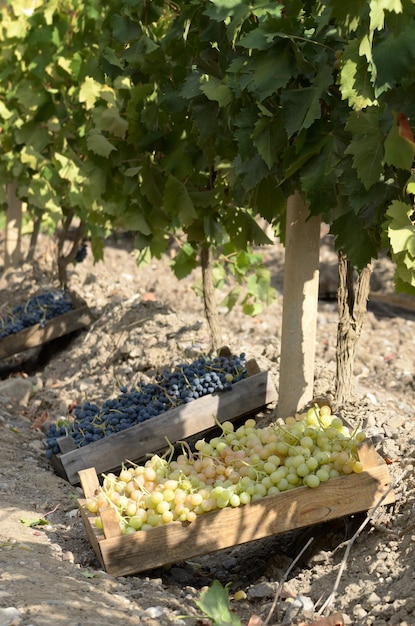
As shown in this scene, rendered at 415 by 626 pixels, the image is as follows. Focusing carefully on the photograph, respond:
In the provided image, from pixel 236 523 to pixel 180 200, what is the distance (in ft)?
6.20

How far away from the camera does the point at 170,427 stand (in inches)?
178

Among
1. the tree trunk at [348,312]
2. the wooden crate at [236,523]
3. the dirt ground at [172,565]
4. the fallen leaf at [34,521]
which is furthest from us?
the tree trunk at [348,312]

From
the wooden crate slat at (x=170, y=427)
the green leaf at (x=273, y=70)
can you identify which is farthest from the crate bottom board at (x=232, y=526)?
the green leaf at (x=273, y=70)

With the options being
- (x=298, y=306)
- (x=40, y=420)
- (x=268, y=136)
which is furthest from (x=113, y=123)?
(x=40, y=420)

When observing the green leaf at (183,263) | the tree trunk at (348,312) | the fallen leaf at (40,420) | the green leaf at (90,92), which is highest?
the green leaf at (90,92)

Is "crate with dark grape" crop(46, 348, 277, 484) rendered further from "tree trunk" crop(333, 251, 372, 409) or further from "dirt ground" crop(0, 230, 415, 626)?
"tree trunk" crop(333, 251, 372, 409)

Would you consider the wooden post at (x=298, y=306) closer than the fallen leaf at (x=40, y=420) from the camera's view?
Yes

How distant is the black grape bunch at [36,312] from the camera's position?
6961 mm

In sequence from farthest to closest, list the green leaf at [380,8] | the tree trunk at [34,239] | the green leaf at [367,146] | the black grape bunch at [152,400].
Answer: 1. the tree trunk at [34,239]
2. the black grape bunch at [152,400]
3. the green leaf at [367,146]
4. the green leaf at [380,8]

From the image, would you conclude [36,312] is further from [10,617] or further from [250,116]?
[10,617]

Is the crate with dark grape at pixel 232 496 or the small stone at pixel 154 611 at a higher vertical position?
→ the crate with dark grape at pixel 232 496

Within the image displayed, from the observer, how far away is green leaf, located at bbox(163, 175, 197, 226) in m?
4.52

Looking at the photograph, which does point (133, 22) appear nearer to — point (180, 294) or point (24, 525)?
point (24, 525)

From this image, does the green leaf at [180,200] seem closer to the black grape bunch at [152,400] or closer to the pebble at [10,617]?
the black grape bunch at [152,400]
